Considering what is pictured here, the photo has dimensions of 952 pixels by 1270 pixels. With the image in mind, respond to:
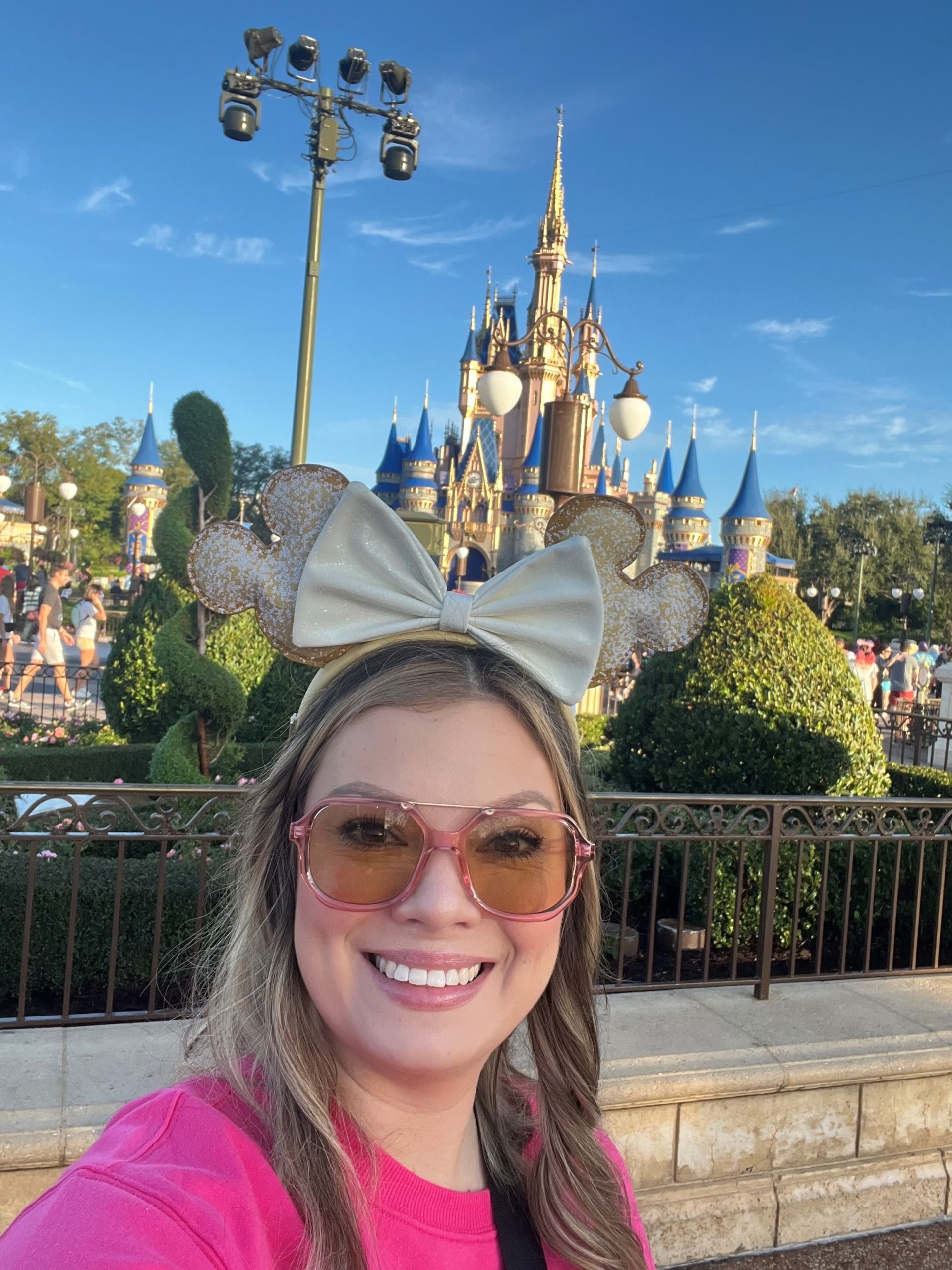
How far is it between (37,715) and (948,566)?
46.4 meters

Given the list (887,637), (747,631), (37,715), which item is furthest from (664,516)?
(747,631)

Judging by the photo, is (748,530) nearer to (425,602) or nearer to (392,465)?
(392,465)

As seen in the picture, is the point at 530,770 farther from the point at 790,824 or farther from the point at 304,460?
the point at 304,460

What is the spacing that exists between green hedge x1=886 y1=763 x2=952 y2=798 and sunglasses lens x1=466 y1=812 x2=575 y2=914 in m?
5.97

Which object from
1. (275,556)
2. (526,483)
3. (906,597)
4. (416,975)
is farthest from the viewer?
(526,483)

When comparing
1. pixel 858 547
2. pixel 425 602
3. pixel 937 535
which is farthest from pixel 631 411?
pixel 858 547

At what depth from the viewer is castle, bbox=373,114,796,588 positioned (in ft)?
178

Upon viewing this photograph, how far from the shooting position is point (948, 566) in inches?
1932

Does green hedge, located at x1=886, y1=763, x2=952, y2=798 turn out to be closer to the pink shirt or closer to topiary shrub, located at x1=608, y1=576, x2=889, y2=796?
topiary shrub, located at x1=608, y1=576, x2=889, y2=796

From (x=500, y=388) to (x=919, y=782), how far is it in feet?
15.8

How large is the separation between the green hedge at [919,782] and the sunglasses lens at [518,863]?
5.97m

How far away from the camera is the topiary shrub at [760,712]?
5383 mm

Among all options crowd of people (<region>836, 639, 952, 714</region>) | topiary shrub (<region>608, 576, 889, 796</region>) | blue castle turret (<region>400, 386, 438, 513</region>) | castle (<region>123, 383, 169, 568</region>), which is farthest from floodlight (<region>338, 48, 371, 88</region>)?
blue castle turret (<region>400, 386, 438, 513</region>)

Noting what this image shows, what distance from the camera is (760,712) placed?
5.42 metres
